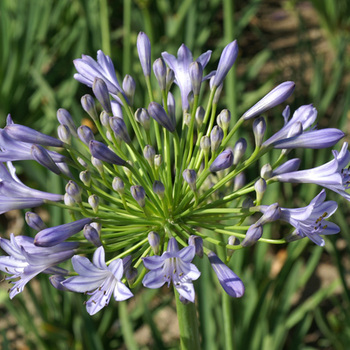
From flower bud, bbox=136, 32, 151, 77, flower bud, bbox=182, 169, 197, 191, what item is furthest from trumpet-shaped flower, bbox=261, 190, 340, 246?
flower bud, bbox=136, 32, 151, 77

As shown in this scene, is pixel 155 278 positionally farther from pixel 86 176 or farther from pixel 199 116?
pixel 199 116

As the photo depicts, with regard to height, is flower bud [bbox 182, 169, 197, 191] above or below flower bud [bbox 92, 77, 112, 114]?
below

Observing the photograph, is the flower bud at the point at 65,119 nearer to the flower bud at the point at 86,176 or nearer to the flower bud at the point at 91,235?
the flower bud at the point at 86,176

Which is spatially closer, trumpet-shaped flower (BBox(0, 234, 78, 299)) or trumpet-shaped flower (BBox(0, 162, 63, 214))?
trumpet-shaped flower (BBox(0, 234, 78, 299))

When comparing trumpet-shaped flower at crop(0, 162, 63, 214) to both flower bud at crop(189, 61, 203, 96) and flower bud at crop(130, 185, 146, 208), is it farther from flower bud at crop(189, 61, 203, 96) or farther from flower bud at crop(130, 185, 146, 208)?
flower bud at crop(189, 61, 203, 96)

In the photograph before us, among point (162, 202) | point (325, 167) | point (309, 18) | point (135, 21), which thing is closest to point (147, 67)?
point (162, 202)

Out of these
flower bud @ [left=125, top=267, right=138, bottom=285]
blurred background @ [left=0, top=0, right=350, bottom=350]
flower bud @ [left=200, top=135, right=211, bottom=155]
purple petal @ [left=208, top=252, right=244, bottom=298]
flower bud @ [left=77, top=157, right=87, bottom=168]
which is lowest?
blurred background @ [left=0, top=0, right=350, bottom=350]

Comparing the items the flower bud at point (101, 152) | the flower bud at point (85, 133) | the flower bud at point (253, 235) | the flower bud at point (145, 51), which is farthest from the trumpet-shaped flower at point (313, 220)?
the flower bud at point (145, 51)

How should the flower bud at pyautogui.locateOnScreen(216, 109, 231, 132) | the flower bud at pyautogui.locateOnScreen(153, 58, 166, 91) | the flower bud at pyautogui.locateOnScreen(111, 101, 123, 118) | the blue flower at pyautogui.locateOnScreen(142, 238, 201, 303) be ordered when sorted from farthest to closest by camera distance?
the flower bud at pyautogui.locateOnScreen(111, 101, 123, 118)
the flower bud at pyautogui.locateOnScreen(153, 58, 166, 91)
the flower bud at pyautogui.locateOnScreen(216, 109, 231, 132)
the blue flower at pyautogui.locateOnScreen(142, 238, 201, 303)

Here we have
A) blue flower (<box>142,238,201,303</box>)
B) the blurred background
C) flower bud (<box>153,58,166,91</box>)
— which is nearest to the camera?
blue flower (<box>142,238,201,303</box>)
